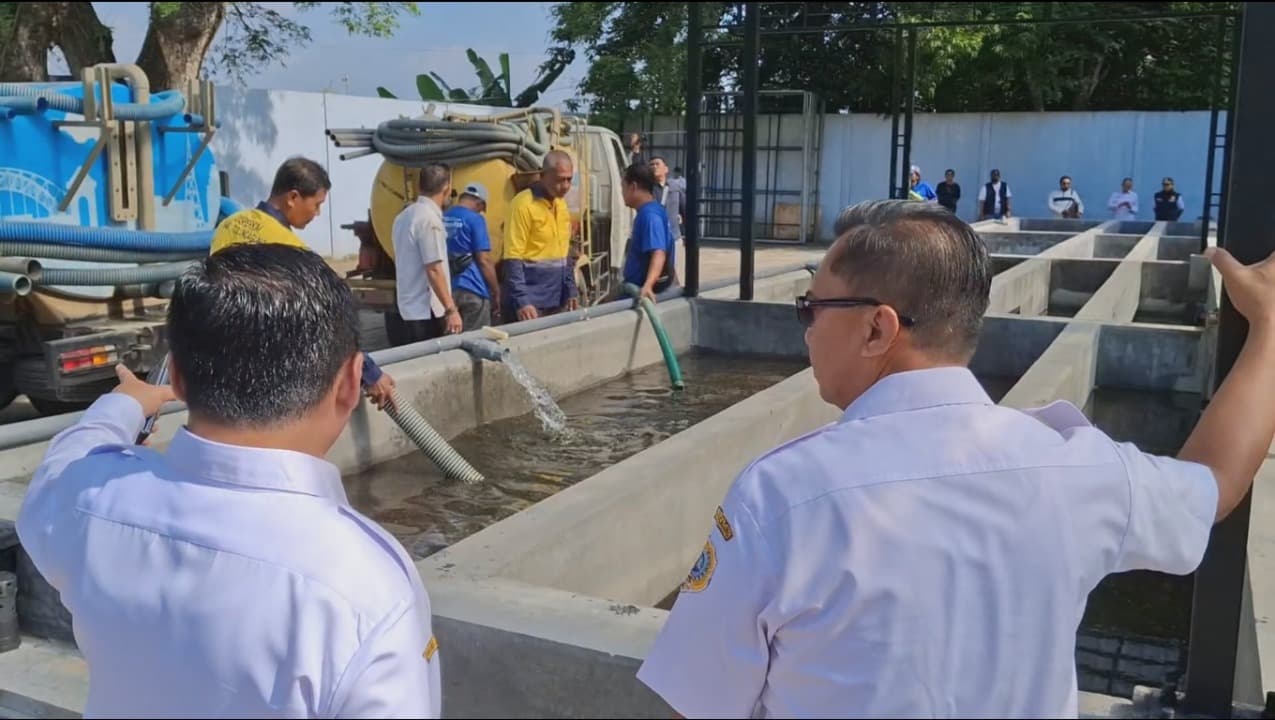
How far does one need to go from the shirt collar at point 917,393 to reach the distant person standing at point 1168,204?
71.3ft

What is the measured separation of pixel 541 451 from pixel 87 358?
2614 millimetres

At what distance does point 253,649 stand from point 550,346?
5.63 metres

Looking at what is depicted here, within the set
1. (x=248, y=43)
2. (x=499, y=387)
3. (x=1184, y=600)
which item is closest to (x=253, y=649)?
(x=1184, y=600)

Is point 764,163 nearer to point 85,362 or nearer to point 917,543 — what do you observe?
point 85,362

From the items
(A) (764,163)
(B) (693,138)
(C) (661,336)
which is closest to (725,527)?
(C) (661,336)

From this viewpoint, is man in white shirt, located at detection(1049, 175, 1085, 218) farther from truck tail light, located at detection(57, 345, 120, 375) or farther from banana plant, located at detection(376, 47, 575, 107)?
truck tail light, located at detection(57, 345, 120, 375)

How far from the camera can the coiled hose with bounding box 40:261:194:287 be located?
237 inches

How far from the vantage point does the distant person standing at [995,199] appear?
21991mm

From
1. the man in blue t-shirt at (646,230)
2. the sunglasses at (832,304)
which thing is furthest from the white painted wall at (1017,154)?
the sunglasses at (832,304)

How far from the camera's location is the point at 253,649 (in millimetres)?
1314

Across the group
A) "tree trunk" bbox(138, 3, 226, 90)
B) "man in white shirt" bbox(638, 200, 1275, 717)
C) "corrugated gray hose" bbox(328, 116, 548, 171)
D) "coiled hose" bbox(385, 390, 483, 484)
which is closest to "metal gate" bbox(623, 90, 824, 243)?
"tree trunk" bbox(138, 3, 226, 90)

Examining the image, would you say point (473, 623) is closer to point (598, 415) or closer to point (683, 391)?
point (598, 415)

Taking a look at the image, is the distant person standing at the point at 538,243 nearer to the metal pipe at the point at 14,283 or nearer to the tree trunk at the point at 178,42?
the metal pipe at the point at 14,283

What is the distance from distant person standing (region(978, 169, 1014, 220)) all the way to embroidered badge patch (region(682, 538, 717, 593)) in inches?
855
